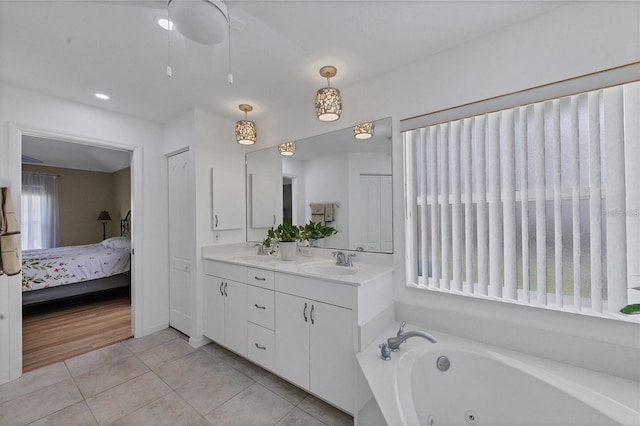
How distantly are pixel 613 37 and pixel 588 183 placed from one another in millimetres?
725

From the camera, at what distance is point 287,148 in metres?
2.71

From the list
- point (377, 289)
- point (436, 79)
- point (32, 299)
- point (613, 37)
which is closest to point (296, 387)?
point (377, 289)

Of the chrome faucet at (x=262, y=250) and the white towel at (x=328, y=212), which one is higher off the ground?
the white towel at (x=328, y=212)

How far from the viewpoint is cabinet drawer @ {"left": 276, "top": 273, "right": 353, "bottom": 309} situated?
65.4 inches

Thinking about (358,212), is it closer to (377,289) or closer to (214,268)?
(377,289)

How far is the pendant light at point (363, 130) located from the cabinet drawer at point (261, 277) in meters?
1.31

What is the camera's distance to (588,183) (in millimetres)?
1405

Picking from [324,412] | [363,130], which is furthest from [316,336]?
[363,130]

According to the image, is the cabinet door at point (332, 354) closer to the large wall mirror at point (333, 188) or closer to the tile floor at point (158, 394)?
the tile floor at point (158, 394)

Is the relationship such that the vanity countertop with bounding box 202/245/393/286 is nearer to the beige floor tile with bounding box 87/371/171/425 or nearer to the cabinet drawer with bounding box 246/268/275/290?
the cabinet drawer with bounding box 246/268/275/290

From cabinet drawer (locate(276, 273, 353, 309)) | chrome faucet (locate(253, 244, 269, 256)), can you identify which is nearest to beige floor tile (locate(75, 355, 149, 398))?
chrome faucet (locate(253, 244, 269, 256))

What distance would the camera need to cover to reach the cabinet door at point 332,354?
64.6 inches

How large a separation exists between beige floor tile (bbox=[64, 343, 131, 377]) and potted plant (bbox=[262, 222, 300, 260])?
1.71 metres

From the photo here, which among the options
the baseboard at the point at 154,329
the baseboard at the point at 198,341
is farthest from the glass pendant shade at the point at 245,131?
the baseboard at the point at 154,329
